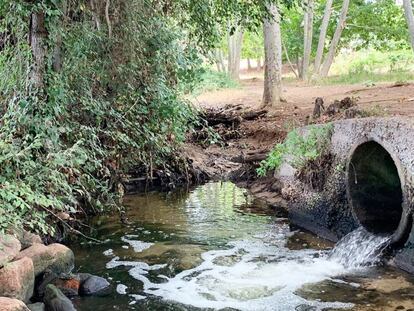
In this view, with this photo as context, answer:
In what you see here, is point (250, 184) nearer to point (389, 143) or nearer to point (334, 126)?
point (334, 126)

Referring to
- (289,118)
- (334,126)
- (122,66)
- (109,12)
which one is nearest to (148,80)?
(122,66)

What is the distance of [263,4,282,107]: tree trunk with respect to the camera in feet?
50.8

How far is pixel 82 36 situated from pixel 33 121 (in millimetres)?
1530

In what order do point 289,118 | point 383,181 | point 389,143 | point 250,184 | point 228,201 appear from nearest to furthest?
point 389,143 < point 383,181 < point 228,201 < point 250,184 < point 289,118

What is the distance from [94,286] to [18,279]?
1006mm

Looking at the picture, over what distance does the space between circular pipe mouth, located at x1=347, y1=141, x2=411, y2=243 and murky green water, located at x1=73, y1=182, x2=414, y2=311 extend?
0.72 m

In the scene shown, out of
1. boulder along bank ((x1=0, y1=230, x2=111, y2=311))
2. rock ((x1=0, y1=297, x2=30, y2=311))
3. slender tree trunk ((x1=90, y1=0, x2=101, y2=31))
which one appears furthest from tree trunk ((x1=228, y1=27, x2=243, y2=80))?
rock ((x1=0, y1=297, x2=30, y2=311))

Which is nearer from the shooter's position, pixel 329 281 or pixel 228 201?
pixel 329 281

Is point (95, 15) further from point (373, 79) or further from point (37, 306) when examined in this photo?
point (373, 79)

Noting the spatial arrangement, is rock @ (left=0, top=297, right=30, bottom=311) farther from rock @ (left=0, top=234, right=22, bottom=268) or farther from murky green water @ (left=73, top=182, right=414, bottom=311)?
murky green water @ (left=73, top=182, right=414, bottom=311)

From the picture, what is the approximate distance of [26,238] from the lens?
622cm

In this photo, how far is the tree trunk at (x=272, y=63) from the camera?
1548 cm

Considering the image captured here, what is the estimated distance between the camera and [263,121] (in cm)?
1438

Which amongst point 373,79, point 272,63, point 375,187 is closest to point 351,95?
point 272,63
